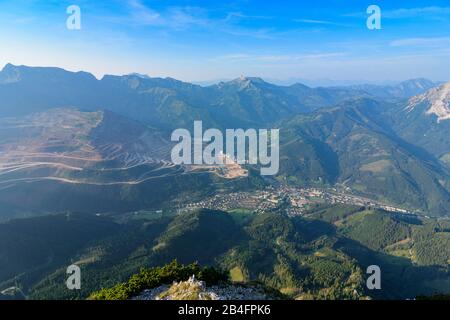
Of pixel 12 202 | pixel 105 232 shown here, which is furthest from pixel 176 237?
pixel 12 202

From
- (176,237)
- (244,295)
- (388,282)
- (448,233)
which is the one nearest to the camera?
(244,295)
